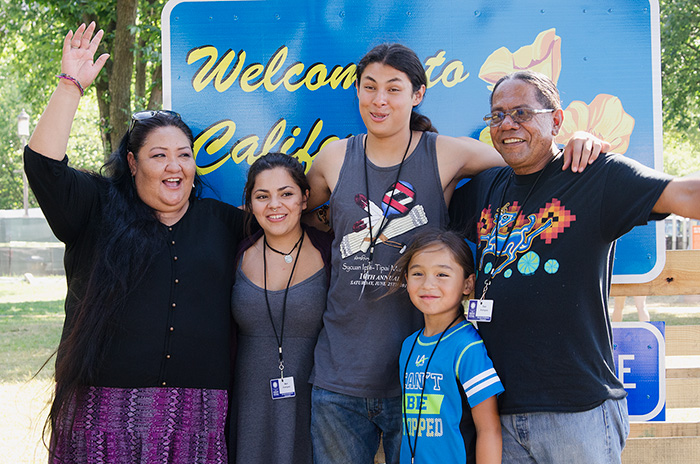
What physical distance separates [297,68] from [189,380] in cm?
184

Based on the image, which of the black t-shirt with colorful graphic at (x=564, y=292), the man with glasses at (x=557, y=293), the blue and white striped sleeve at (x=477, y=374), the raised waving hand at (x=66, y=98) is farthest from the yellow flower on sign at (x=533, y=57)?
the raised waving hand at (x=66, y=98)

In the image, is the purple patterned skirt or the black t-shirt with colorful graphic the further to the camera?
the purple patterned skirt

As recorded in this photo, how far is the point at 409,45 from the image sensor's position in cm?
340

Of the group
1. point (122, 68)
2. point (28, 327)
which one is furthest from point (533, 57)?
point (28, 327)

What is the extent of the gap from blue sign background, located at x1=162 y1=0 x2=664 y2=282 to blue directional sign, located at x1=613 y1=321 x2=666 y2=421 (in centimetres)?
30

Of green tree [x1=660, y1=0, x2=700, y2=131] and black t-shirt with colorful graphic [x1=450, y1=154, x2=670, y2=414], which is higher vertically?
green tree [x1=660, y1=0, x2=700, y2=131]

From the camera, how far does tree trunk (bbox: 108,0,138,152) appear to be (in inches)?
310

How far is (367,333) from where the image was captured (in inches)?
104

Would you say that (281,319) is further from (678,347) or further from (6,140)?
(6,140)

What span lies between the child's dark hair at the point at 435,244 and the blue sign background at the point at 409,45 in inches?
40.1

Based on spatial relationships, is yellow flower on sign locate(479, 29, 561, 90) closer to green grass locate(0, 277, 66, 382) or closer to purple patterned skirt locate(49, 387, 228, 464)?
purple patterned skirt locate(49, 387, 228, 464)

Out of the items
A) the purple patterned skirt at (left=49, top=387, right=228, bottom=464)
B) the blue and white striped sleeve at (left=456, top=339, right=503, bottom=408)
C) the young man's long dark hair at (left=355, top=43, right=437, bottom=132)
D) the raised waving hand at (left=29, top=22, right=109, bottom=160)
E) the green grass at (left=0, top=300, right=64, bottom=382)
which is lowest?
the green grass at (left=0, top=300, right=64, bottom=382)

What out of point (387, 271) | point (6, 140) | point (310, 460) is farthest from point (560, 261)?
point (6, 140)

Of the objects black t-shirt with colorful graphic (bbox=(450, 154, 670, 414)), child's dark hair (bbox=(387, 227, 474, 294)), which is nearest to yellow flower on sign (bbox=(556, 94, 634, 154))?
black t-shirt with colorful graphic (bbox=(450, 154, 670, 414))
